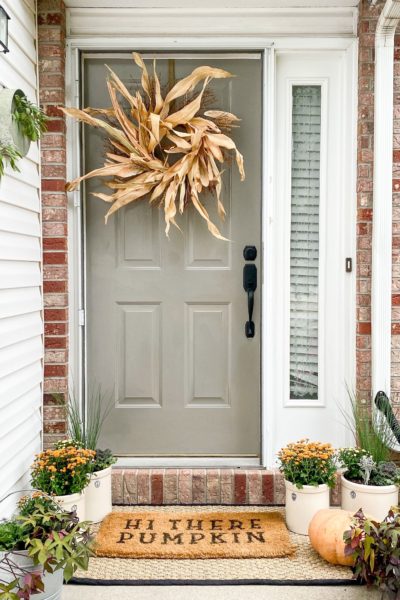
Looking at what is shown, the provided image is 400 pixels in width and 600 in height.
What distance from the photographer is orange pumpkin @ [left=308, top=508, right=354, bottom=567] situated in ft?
8.49

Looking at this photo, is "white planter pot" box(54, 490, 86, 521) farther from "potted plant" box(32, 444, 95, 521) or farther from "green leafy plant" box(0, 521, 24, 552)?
"green leafy plant" box(0, 521, 24, 552)

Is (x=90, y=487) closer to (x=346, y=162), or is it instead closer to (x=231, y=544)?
(x=231, y=544)

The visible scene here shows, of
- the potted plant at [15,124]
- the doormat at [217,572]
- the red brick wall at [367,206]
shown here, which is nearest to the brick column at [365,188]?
the red brick wall at [367,206]

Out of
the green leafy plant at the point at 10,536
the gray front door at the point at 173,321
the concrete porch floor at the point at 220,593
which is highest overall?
the gray front door at the point at 173,321

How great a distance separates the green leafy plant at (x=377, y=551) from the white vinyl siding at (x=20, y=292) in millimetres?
1364

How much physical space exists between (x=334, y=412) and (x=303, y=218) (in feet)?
3.28

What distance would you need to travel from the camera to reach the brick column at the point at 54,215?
3201 millimetres

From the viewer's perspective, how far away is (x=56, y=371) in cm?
328

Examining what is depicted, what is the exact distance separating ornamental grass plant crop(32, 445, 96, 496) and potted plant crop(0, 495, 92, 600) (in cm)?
39

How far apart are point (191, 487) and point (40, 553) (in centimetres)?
119

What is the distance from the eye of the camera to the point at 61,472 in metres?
2.82

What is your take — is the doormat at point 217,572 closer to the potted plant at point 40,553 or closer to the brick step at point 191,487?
the potted plant at point 40,553

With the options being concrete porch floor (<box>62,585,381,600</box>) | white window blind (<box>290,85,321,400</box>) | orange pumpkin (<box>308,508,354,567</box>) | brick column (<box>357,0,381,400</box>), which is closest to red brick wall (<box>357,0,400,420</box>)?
brick column (<box>357,0,381,400</box>)

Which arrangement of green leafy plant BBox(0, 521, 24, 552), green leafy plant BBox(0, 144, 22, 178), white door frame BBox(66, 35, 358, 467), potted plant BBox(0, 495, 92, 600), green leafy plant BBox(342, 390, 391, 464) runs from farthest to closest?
1. white door frame BBox(66, 35, 358, 467)
2. green leafy plant BBox(342, 390, 391, 464)
3. green leafy plant BBox(0, 144, 22, 178)
4. green leafy plant BBox(0, 521, 24, 552)
5. potted plant BBox(0, 495, 92, 600)
